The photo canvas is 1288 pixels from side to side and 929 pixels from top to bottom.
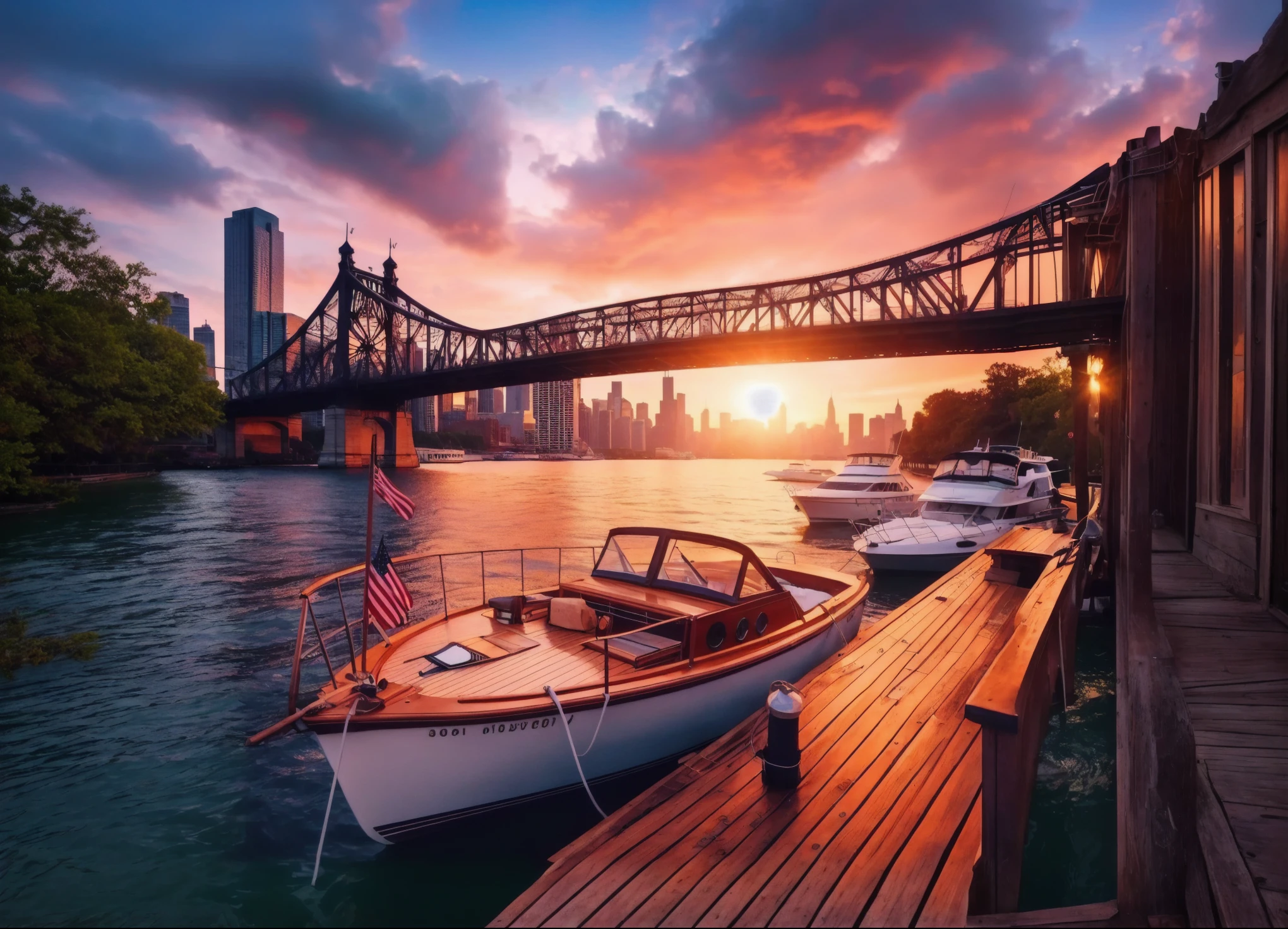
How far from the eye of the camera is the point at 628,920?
2912 millimetres

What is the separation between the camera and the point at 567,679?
525cm

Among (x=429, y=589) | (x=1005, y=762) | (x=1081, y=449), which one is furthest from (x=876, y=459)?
(x=1005, y=762)

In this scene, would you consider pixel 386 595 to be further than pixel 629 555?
No

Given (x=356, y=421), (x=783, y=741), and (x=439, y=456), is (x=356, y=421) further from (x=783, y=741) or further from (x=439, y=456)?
(x=783, y=741)

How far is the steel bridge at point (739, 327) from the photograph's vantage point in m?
29.1

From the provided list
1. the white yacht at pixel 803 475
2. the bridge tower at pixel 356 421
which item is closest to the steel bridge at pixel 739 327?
the bridge tower at pixel 356 421

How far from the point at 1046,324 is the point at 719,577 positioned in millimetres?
36202

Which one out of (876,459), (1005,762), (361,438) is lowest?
(1005,762)

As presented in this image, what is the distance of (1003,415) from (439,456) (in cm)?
10342

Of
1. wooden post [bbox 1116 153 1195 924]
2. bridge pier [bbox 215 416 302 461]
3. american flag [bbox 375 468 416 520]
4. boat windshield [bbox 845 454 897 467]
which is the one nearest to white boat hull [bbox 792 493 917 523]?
boat windshield [bbox 845 454 897 467]

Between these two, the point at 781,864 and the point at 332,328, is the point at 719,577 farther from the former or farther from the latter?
the point at 332,328

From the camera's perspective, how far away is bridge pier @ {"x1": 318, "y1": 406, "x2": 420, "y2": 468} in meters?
74.8

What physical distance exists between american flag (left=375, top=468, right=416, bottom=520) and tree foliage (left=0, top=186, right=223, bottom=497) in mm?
21893

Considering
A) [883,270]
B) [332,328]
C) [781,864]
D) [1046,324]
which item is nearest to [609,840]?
[781,864]
